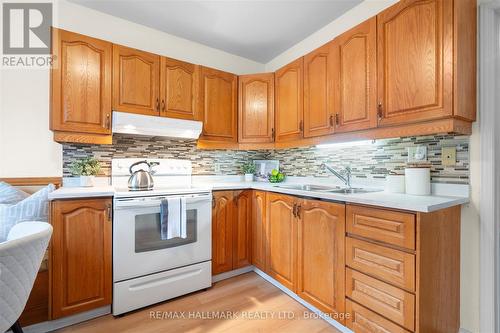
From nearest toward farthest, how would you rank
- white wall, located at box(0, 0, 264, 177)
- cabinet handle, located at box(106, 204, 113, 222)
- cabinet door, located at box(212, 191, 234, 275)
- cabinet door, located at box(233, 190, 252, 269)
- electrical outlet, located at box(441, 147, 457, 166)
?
electrical outlet, located at box(441, 147, 457, 166), cabinet handle, located at box(106, 204, 113, 222), white wall, located at box(0, 0, 264, 177), cabinet door, located at box(212, 191, 234, 275), cabinet door, located at box(233, 190, 252, 269)

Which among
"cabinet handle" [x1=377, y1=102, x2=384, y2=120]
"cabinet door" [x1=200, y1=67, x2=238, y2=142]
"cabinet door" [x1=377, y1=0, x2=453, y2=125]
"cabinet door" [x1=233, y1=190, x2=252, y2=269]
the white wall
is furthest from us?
"cabinet door" [x1=200, y1=67, x2=238, y2=142]

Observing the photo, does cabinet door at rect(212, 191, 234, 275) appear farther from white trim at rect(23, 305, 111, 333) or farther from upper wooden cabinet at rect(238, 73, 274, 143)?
white trim at rect(23, 305, 111, 333)

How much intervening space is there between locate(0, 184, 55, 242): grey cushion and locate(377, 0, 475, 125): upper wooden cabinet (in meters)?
2.38

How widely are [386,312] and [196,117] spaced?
2.12 m

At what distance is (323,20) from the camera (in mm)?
2258

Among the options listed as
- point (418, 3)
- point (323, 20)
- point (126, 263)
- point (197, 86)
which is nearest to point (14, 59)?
point (197, 86)

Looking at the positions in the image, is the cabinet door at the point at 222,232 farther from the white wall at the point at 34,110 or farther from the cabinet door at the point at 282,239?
the white wall at the point at 34,110

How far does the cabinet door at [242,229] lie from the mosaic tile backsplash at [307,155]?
0.61 metres

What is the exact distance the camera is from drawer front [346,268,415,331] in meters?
1.18

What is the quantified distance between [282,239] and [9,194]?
210cm

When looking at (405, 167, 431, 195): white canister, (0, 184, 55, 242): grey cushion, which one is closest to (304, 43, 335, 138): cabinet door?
(405, 167, 431, 195): white canister

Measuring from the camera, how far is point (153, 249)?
184cm

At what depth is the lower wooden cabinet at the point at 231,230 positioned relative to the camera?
2203 mm

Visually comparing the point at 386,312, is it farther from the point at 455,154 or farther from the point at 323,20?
the point at 323,20
